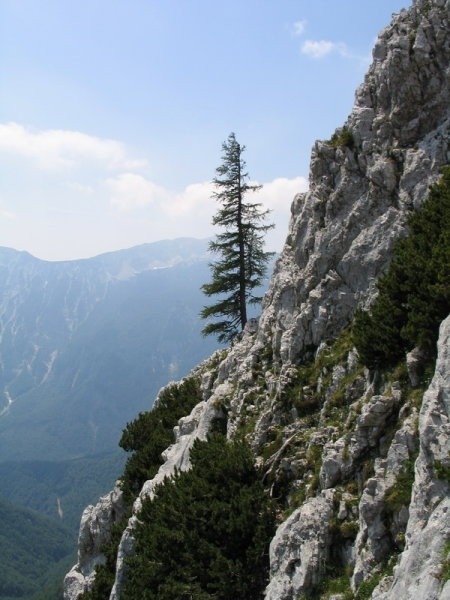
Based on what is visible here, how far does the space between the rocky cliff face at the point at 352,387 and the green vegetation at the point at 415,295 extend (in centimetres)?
101

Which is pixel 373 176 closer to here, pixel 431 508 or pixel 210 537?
pixel 431 508

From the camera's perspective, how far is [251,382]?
25.7 metres

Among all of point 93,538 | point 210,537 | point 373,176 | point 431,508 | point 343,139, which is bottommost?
point 93,538

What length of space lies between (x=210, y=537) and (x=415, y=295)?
36.8ft

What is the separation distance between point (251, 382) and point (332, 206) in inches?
406

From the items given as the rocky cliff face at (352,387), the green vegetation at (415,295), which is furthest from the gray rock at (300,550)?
the green vegetation at (415,295)

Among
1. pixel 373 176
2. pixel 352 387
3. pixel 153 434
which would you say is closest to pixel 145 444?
pixel 153 434

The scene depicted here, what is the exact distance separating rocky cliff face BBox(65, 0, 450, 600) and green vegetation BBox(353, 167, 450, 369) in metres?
1.01

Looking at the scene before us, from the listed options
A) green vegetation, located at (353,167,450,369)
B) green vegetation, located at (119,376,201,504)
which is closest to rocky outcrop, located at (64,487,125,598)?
green vegetation, located at (119,376,201,504)

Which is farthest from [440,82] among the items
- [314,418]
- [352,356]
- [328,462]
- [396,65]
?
[328,462]

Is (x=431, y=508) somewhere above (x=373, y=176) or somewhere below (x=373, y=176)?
below

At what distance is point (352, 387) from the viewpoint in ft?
60.8

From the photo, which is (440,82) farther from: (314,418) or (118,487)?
(118,487)

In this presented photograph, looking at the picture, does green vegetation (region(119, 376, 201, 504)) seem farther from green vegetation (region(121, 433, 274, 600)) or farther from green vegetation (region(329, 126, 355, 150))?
green vegetation (region(329, 126, 355, 150))
